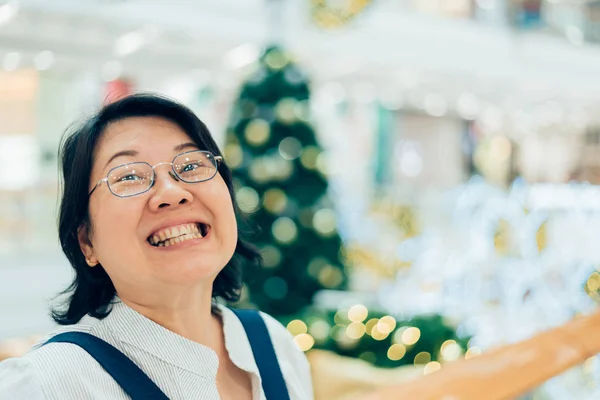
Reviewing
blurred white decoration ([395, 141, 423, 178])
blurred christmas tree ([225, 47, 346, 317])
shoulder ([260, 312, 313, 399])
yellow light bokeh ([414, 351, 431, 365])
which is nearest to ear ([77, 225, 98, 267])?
shoulder ([260, 312, 313, 399])

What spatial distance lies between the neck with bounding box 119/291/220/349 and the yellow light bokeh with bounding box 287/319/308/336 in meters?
2.37

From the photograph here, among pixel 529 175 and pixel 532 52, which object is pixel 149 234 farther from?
pixel 529 175

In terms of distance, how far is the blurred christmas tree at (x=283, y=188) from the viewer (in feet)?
13.3

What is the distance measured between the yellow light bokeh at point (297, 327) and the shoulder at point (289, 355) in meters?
2.21

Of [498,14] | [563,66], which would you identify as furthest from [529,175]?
[498,14]

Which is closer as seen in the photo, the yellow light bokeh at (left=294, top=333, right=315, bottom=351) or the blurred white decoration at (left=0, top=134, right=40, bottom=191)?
the yellow light bokeh at (left=294, top=333, right=315, bottom=351)

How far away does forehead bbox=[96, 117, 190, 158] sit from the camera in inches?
41.9

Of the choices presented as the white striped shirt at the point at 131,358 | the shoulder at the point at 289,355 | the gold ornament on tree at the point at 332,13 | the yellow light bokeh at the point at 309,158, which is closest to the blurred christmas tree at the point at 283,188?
the yellow light bokeh at the point at 309,158

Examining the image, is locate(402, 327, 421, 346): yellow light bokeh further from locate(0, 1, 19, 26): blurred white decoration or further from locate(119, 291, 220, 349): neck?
locate(0, 1, 19, 26): blurred white decoration

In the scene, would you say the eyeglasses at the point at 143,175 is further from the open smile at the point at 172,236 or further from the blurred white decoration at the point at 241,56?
the blurred white decoration at the point at 241,56

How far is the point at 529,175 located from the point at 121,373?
1488 centimetres

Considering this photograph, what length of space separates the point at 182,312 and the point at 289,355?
0.89 ft

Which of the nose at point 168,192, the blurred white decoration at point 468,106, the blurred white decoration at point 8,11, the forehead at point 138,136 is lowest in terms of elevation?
the blurred white decoration at point 468,106

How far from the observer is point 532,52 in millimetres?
11875
